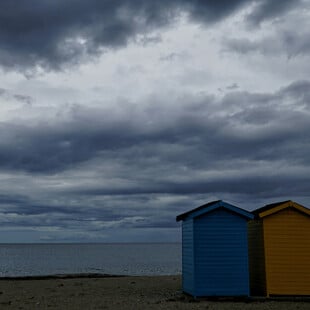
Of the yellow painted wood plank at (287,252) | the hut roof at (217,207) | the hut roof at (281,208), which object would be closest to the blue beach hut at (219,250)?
the hut roof at (217,207)

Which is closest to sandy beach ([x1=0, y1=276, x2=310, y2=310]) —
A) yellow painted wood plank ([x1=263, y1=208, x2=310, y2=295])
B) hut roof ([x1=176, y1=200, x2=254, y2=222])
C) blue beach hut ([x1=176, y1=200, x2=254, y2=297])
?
blue beach hut ([x1=176, y1=200, x2=254, y2=297])

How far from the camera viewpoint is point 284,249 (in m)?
19.4

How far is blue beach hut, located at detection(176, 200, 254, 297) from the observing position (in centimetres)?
1862

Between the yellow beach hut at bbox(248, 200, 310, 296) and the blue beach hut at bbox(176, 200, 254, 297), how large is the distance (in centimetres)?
107

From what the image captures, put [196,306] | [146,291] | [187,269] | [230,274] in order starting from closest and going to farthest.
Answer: [196,306] → [230,274] → [187,269] → [146,291]

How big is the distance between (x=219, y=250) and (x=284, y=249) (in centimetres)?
265

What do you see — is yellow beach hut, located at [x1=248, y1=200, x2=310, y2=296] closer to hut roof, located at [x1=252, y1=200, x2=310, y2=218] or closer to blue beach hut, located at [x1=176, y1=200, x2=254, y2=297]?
hut roof, located at [x1=252, y1=200, x2=310, y2=218]

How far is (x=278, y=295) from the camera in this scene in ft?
63.0

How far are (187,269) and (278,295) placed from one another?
3.57 metres

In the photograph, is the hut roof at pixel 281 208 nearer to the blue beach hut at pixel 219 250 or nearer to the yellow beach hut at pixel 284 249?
the yellow beach hut at pixel 284 249

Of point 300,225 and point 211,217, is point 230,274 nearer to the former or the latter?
point 211,217

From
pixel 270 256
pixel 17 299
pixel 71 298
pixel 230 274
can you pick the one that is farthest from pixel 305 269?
pixel 17 299

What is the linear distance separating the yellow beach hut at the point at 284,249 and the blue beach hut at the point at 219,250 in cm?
107

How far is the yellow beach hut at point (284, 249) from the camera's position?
19219mm
